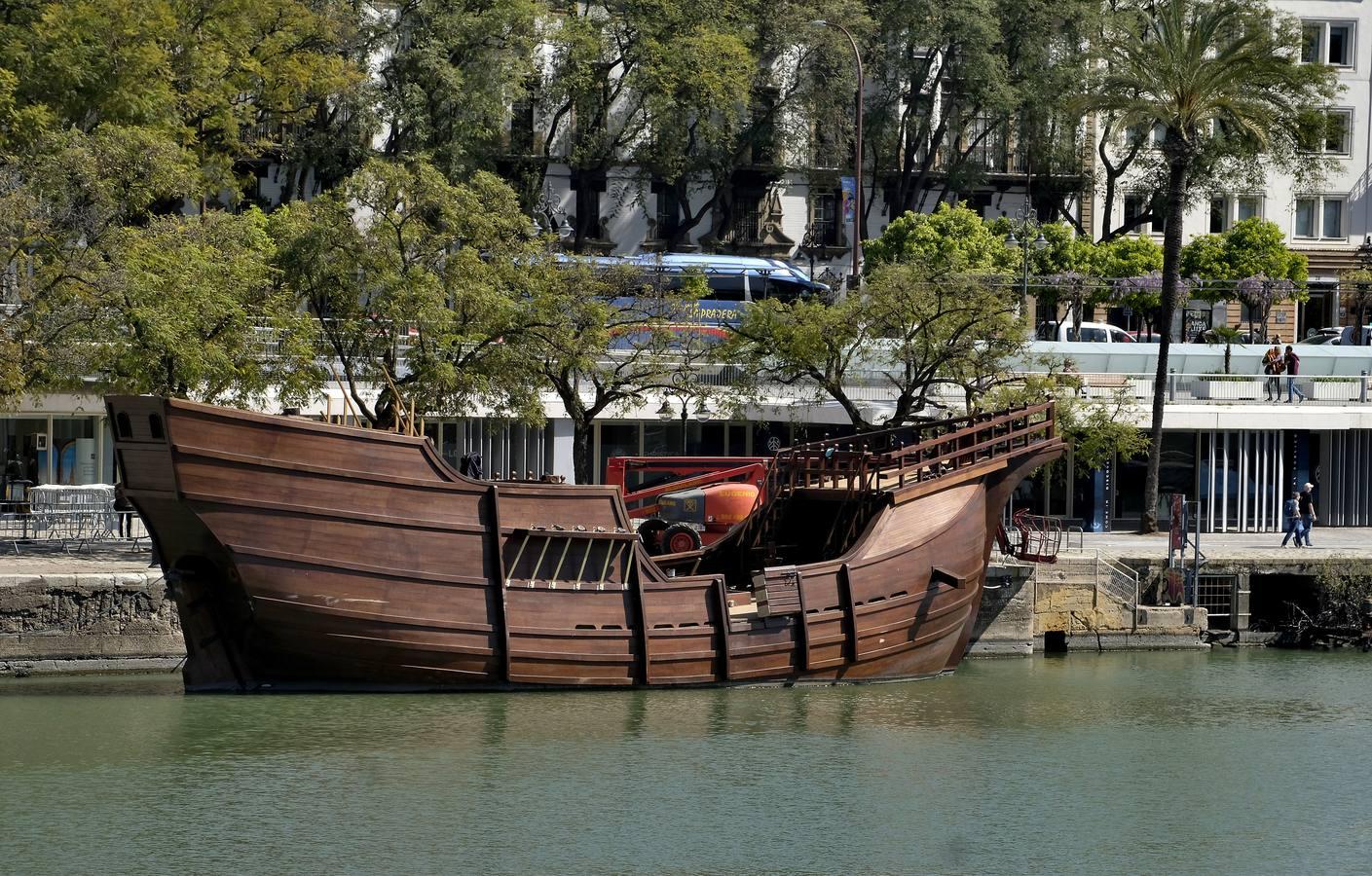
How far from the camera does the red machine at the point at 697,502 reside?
33.8 m

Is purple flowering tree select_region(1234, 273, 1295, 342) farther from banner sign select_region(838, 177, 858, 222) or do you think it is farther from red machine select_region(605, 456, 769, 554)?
red machine select_region(605, 456, 769, 554)

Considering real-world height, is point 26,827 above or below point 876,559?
below

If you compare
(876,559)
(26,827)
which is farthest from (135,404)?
(876,559)

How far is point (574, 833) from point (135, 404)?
877cm

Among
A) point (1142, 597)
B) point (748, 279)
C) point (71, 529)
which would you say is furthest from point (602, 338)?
point (748, 279)

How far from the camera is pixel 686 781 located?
23969 mm

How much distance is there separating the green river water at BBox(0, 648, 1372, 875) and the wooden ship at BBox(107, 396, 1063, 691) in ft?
1.83

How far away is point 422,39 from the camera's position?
6316 cm

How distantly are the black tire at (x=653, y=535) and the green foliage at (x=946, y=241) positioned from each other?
94.7 ft

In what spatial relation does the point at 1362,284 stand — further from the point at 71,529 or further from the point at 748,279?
the point at 71,529

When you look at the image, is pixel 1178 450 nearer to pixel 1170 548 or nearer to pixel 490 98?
pixel 1170 548

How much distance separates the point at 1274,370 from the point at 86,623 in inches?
1219

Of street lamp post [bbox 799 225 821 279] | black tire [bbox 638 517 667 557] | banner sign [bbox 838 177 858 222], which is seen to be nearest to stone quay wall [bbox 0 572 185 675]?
black tire [bbox 638 517 667 557]

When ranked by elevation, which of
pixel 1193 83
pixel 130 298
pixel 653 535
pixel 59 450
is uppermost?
pixel 1193 83
